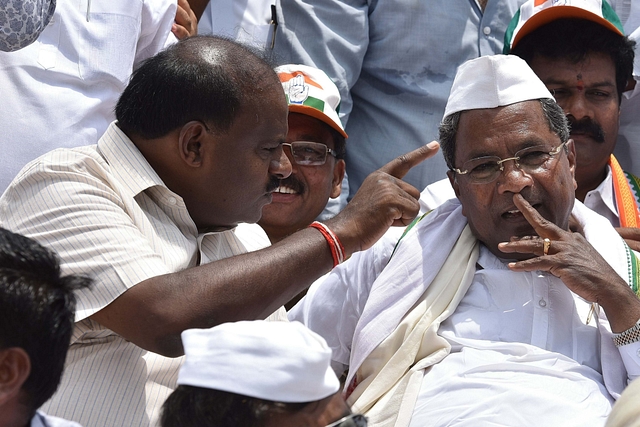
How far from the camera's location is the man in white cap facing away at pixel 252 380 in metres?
1.73

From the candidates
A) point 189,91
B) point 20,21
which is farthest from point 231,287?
point 20,21

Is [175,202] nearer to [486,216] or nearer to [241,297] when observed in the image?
[241,297]

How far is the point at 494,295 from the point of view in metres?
3.44

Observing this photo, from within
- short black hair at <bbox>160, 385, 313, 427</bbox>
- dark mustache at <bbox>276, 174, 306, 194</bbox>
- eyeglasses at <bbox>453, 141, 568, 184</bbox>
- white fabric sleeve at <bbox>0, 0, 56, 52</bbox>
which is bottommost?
dark mustache at <bbox>276, 174, 306, 194</bbox>

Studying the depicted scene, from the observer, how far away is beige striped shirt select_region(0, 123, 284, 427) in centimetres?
246

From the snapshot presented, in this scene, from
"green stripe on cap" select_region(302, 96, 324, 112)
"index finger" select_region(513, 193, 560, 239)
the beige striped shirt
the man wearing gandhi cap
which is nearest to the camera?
the beige striped shirt

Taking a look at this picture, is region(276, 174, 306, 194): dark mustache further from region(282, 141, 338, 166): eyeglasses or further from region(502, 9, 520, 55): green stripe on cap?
region(502, 9, 520, 55): green stripe on cap

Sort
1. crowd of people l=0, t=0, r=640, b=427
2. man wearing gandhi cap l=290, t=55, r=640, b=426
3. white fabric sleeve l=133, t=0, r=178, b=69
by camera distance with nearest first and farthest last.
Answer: crowd of people l=0, t=0, r=640, b=427 < man wearing gandhi cap l=290, t=55, r=640, b=426 < white fabric sleeve l=133, t=0, r=178, b=69

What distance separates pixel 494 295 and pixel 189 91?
4.73 ft

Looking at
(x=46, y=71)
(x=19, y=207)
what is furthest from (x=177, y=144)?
(x=46, y=71)

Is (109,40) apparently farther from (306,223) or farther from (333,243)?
(333,243)

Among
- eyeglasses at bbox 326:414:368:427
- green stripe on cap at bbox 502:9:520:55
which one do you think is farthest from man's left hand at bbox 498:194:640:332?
green stripe on cap at bbox 502:9:520:55

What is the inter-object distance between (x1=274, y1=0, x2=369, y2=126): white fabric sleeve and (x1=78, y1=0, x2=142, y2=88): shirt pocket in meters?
0.99

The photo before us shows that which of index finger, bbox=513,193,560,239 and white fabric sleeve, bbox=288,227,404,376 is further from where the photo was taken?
white fabric sleeve, bbox=288,227,404,376
